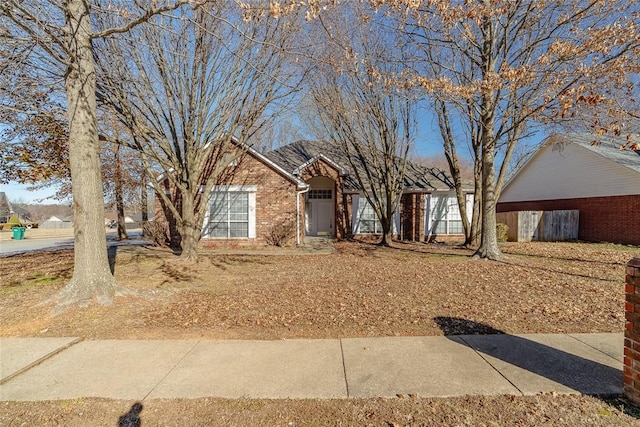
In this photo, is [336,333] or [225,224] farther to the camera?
[225,224]

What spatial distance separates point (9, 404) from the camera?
9.71ft

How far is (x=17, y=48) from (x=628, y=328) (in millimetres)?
9958

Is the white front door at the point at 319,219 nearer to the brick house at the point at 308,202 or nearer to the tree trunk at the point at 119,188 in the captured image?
the brick house at the point at 308,202

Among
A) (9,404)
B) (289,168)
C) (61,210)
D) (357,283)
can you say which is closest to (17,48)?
(9,404)

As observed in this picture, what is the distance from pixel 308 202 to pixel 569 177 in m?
15.9

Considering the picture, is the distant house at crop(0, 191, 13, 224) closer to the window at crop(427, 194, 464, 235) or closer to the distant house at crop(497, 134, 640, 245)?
the window at crop(427, 194, 464, 235)

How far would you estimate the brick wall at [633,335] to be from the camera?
2.89 meters

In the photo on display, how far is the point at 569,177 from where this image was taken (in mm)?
19312

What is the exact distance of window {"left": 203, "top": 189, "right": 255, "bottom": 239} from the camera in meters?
14.5

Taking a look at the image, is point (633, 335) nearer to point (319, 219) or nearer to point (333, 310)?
point (333, 310)

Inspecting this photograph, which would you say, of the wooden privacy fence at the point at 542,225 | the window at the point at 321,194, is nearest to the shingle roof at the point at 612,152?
the wooden privacy fence at the point at 542,225

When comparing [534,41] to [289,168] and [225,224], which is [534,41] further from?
[225,224]

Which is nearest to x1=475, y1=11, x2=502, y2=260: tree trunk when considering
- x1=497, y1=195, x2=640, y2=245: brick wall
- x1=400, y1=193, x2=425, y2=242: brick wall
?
x1=400, y1=193, x2=425, y2=242: brick wall

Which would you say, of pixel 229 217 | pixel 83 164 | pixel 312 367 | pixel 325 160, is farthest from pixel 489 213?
pixel 83 164
